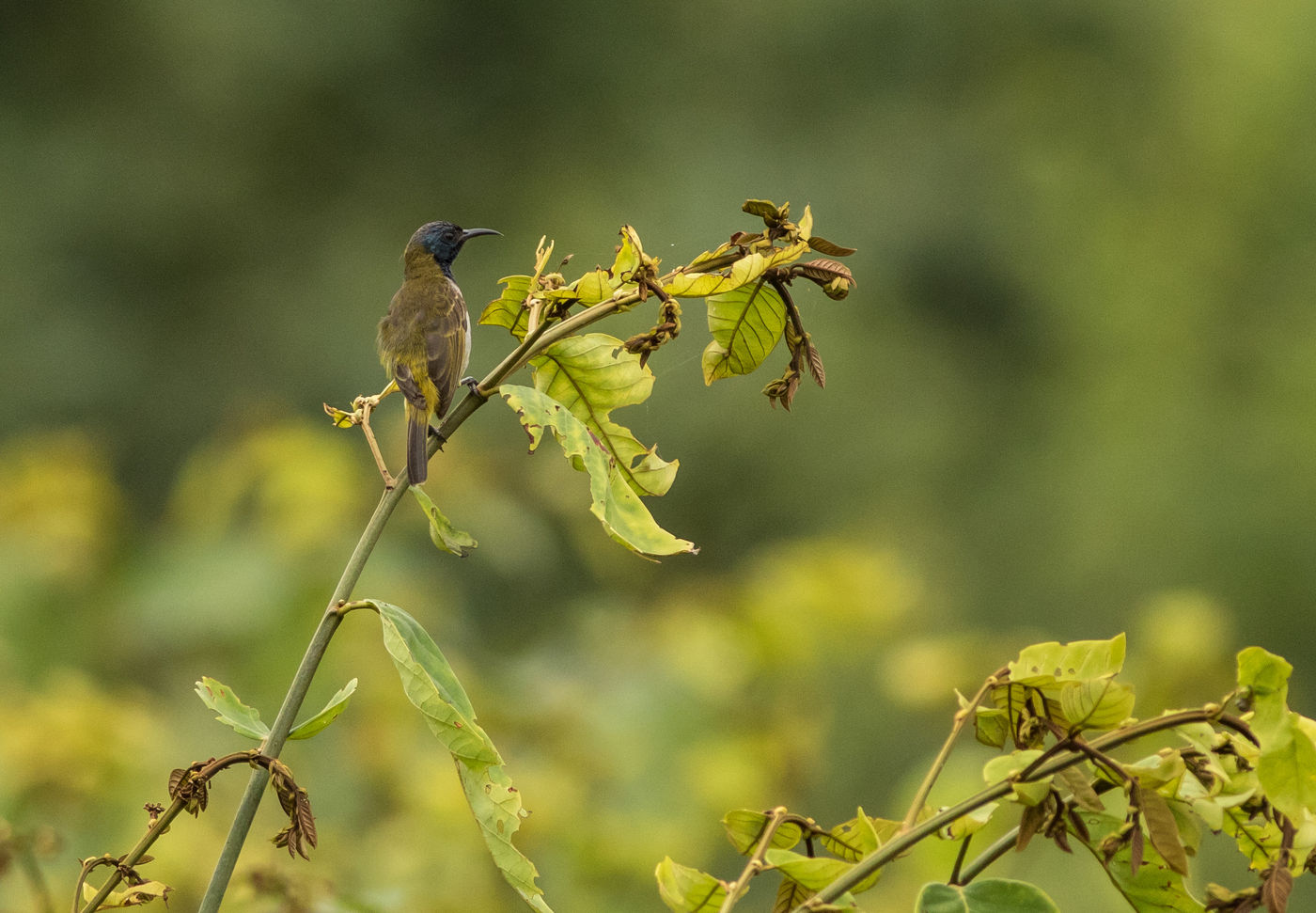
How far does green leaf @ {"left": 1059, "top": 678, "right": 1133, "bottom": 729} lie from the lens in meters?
0.43

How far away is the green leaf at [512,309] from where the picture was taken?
58 centimetres

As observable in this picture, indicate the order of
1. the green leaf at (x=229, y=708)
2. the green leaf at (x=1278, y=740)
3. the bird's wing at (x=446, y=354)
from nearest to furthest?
the green leaf at (x=1278, y=740) < the green leaf at (x=229, y=708) < the bird's wing at (x=446, y=354)

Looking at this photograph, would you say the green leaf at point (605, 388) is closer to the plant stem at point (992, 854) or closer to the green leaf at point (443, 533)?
the green leaf at point (443, 533)

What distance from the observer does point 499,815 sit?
0.50 meters

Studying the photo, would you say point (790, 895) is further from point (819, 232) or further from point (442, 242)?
point (819, 232)

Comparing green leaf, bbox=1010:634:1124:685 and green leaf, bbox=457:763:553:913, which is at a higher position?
green leaf, bbox=1010:634:1124:685

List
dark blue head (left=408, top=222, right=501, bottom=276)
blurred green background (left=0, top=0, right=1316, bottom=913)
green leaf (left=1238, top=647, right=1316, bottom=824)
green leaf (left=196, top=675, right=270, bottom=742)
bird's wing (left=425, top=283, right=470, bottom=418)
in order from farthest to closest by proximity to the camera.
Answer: blurred green background (left=0, top=0, right=1316, bottom=913) < dark blue head (left=408, top=222, right=501, bottom=276) < bird's wing (left=425, top=283, right=470, bottom=418) < green leaf (left=196, top=675, right=270, bottom=742) < green leaf (left=1238, top=647, right=1316, bottom=824)

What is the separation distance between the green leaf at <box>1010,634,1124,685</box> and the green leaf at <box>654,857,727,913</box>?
129mm

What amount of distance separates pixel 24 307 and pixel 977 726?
17.6 feet

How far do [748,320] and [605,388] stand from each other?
6cm

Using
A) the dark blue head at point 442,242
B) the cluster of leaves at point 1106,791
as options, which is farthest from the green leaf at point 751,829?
the dark blue head at point 442,242

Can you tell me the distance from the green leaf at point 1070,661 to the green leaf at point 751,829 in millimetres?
99

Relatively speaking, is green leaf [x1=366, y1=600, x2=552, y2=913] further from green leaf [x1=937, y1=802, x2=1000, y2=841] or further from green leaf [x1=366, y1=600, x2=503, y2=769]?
green leaf [x1=937, y1=802, x2=1000, y2=841]

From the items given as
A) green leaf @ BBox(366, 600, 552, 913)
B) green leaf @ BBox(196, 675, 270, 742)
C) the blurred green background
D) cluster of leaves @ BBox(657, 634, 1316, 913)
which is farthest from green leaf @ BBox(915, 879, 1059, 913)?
the blurred green background
